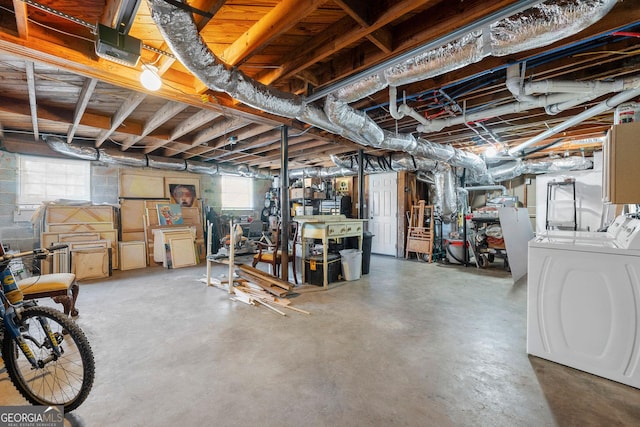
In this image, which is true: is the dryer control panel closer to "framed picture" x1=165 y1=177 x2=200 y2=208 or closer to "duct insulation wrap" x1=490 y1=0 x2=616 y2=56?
"duct insulation wrap" x1=490 y1=0 x2=616 y2=56

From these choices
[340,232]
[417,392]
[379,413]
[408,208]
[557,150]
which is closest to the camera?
[379,413]

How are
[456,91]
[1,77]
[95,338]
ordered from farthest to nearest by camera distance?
[456,91] → [1,77] → [95,338]

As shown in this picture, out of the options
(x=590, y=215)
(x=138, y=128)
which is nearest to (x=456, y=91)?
(x=590, y=215)

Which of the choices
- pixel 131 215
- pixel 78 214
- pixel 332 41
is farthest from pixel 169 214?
pixel 332 41

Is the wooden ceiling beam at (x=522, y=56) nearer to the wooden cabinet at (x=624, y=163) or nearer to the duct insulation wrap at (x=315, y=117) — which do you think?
the duct insulation wrap at (x=315, y=117)

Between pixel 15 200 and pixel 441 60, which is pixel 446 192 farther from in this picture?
pixel 15 200

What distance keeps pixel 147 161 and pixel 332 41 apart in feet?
17.5

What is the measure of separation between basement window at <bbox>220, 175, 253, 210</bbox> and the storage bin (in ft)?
14.9

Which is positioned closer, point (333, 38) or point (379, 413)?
point (379, 413)

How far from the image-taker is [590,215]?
499 cm

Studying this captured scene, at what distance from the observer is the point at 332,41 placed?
7.20 ft

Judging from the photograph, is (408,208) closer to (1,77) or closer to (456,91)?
(456,91)

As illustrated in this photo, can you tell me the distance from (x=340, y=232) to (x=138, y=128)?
3840 mm

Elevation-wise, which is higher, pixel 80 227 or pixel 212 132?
pixel 212 132
